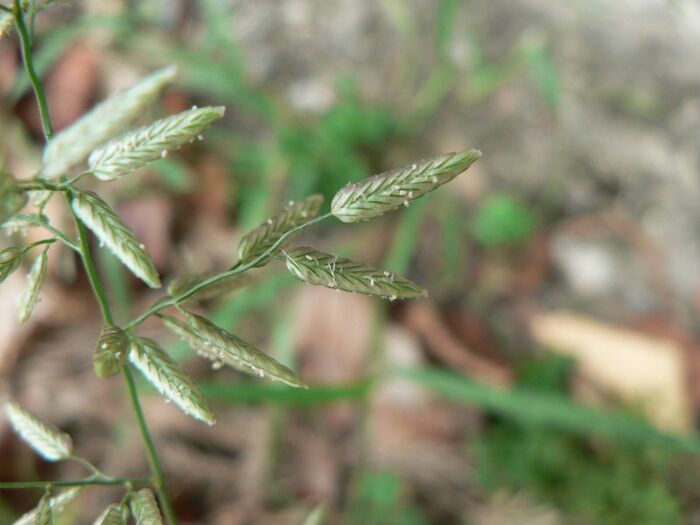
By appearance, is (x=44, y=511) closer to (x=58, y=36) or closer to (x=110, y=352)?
(x=110, y=352)

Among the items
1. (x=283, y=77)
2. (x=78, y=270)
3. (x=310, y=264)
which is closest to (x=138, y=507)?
(x=310, y=264)

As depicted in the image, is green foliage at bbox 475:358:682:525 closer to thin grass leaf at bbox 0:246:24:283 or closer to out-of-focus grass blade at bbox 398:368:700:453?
out-of-focus grass blade at bbox 398:368:700:453

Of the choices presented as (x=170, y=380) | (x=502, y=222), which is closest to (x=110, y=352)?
(x=170, y=380)

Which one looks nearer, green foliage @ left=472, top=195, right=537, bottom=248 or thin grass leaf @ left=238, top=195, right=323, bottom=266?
thin grass leaf @ left=238, top=195, right=323, bottom=266

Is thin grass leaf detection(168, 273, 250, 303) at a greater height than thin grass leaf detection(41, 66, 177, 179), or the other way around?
thin grass leaf detection(41, 66, 177, 179)

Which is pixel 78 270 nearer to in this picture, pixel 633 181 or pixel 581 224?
pixel 581 224

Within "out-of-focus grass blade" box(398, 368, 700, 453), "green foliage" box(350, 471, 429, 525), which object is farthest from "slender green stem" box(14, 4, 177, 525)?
"green foliage" box(350, 471, 429, 525)

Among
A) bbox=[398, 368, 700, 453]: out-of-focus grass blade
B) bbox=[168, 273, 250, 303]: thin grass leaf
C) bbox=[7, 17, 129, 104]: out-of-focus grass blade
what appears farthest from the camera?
bbox=[7, 17, 129, 104]: out-of-focus grass blade
